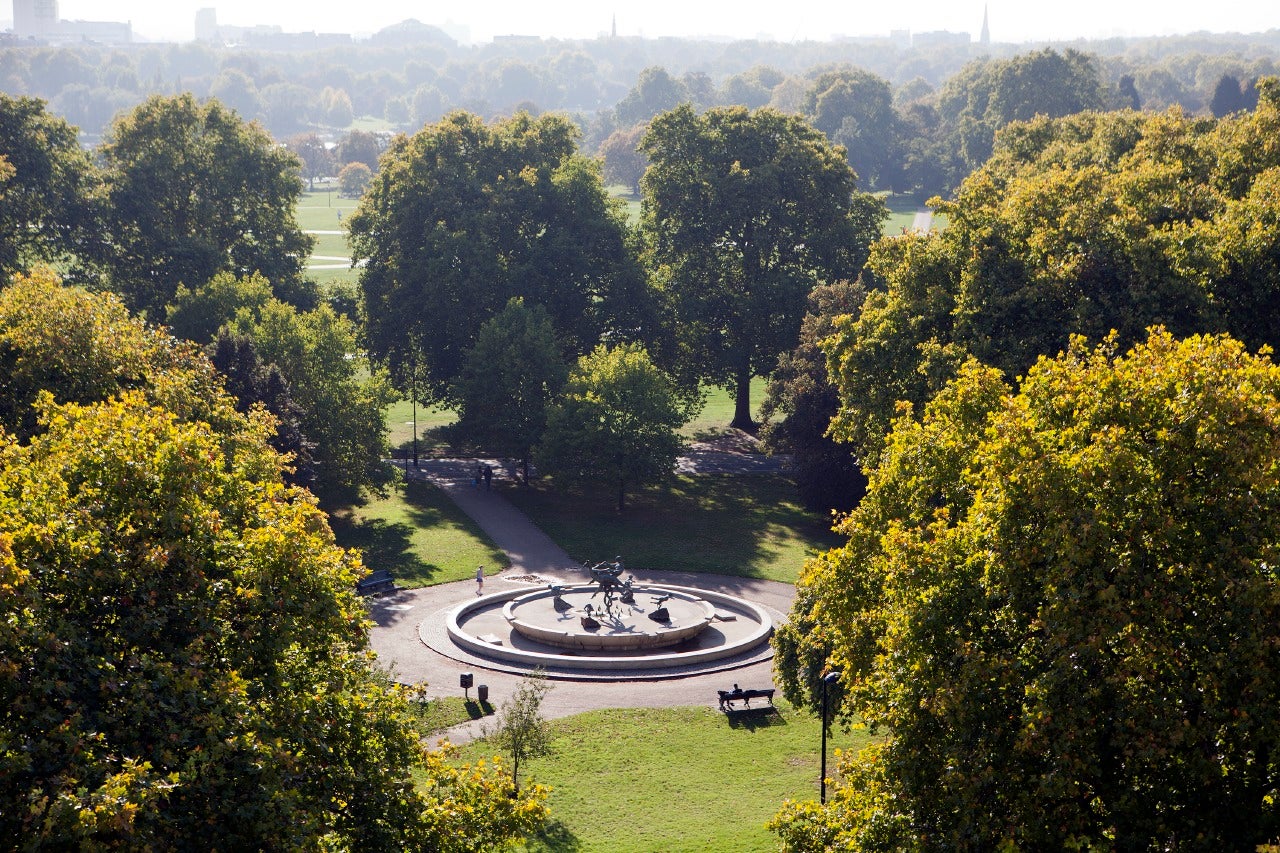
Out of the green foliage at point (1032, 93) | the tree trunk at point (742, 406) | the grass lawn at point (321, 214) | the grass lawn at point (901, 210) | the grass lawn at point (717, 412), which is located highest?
the green foliage at point (1032, 93)

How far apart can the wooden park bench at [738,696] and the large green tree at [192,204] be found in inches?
1523

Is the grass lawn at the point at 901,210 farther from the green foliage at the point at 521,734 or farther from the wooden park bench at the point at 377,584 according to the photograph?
the green foliage at the point at 521,734

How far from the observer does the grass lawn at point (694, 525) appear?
164 ft

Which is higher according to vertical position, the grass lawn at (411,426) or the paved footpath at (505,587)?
the grass lawn at (411,426)

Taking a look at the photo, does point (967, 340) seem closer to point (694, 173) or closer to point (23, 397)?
point (23, 397)

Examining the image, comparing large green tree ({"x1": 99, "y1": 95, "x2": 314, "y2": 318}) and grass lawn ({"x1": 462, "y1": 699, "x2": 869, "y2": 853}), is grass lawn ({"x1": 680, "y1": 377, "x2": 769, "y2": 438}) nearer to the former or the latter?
large green tree ({"x1": 99, "y1": 95, "x2": 314, "y2": 318})

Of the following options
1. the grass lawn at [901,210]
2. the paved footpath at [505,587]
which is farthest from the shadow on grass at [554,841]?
the grass lawn at [901,210]

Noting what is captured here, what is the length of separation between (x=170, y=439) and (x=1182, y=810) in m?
15.7

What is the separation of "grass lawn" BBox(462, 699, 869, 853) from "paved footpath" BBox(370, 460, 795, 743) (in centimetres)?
136

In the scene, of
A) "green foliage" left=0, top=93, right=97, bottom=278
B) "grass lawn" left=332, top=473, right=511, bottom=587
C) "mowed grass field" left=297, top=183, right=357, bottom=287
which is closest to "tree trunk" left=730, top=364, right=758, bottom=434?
"grass lawn" left=332, top=473, right=511, bottom=587

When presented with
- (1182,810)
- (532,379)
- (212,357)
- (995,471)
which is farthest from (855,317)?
(1182,810)

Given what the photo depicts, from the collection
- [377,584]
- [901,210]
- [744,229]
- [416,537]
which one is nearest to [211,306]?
[416,537]

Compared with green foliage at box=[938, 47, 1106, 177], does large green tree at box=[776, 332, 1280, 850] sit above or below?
below

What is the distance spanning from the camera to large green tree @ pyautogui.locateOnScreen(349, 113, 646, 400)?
208 feet
